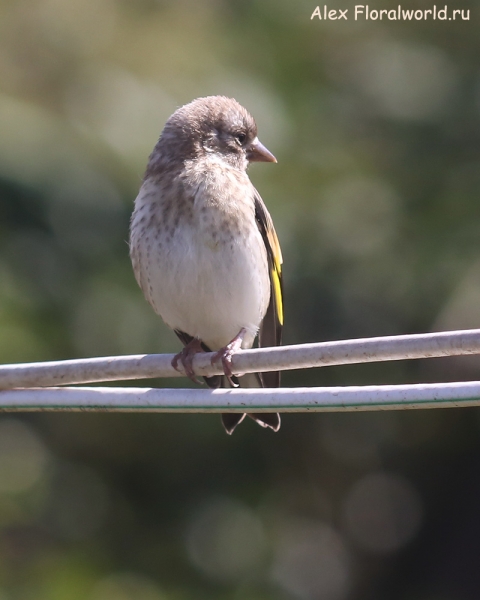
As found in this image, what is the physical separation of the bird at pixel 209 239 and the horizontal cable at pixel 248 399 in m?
1.09

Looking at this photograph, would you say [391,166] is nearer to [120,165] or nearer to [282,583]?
[120,165]

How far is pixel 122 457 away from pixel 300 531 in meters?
1.56

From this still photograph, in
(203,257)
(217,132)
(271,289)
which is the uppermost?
(217,132)

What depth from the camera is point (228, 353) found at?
3418 millimetres

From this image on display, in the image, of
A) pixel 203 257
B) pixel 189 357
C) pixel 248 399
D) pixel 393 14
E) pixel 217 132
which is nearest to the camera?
pixel 248 399

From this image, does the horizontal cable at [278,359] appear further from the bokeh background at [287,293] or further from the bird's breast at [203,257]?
the bokeh background at [287,293]

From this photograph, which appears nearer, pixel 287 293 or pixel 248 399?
pixel 248 399

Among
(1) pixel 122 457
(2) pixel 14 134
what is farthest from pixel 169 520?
(2) pixel 14 134

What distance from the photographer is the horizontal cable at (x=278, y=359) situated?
2.25m

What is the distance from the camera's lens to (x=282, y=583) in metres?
6.57

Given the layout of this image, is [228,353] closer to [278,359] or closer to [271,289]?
[278,359]

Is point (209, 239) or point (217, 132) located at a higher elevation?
point (217, 132)

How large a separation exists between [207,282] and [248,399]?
168 centimetres

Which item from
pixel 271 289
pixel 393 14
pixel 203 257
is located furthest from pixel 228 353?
pixel 393 14
